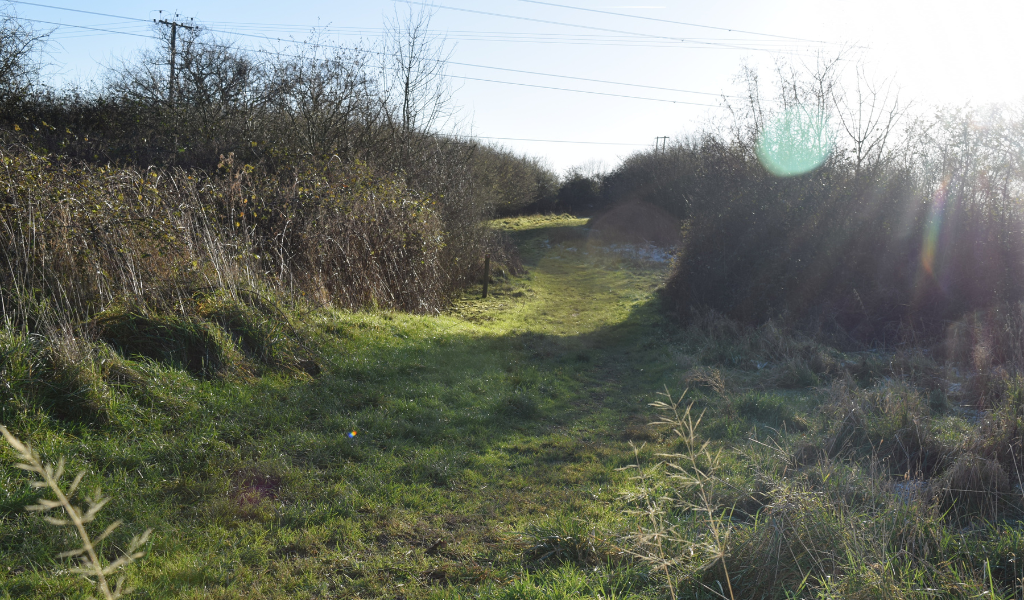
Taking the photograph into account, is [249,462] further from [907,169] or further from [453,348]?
[907,169]

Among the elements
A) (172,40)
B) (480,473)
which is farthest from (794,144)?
(172,40)

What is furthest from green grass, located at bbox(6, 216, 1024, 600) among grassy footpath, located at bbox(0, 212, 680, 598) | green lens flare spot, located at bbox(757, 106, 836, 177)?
green lens flare spot, located at bbox(757, 106, 836, 177)

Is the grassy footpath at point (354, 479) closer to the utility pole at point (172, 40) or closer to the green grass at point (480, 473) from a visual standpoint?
the green grass at point (480, 473)

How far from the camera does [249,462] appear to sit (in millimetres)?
4258

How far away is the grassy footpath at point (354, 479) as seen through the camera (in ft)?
10.3

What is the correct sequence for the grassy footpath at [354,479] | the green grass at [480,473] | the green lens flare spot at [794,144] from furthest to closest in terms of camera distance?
the green lens flare spot at [794,144]
the grassy footpath at [354,479]
the green grass at [480,473]

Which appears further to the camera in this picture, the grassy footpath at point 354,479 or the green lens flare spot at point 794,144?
the green lens flare spot at point 794,144

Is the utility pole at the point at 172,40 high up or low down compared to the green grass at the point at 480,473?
up

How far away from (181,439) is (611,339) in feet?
28.0

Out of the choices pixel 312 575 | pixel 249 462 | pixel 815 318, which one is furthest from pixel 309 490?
pixel 815 318

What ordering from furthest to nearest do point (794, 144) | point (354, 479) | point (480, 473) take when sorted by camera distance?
point (794, 144) → point (480, 473) → point (354, 479)

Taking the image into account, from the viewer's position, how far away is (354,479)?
14.3 ft

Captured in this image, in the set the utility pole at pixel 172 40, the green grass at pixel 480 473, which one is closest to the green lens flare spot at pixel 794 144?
the green grass at pixel 480 473

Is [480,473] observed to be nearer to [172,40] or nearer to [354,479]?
[354,479]
